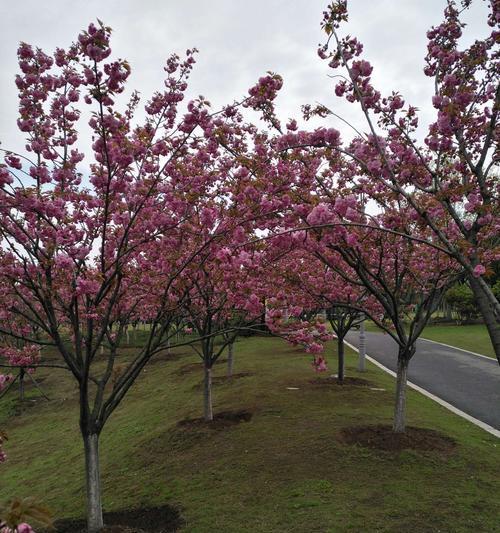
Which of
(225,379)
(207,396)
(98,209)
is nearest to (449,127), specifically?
(98,209)

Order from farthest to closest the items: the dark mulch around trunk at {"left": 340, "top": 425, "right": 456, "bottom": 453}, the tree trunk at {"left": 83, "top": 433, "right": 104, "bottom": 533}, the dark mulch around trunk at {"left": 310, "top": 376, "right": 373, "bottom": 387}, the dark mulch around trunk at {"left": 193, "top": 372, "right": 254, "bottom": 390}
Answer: the dark mulch around trunk at {"left": 193, "top": 372, "right": 254, "bottom": 390} < the dark mulch around trunk at {"left": 310, "top": 376, "right": 373, "bottom": 387} < the dark mulch around trunk at {"left": 340, "top": 425, "right": 456, "bottom": 453} < the tree trunk at {"left": 83, "top": 433, "right": 104, "bottom": 533}

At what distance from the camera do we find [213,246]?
22.8 feet

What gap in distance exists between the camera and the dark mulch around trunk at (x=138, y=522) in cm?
646

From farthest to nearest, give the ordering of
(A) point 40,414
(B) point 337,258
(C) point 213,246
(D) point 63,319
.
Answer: (A) point 40,414
(D) point 63,319
(B) point 337,258
(C) point 213,246

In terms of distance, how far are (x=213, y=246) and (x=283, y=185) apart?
149cm

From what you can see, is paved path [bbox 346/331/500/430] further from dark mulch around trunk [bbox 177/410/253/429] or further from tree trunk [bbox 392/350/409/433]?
dark mulch around trunk [bbox 177/410/253/429]

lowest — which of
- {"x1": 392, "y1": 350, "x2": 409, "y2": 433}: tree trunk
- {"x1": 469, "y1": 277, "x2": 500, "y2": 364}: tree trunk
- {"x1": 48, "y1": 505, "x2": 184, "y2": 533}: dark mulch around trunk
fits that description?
{"x1": 48, "y1": 505, "x2": 184, "y2": 533}: dark mulch around trunk

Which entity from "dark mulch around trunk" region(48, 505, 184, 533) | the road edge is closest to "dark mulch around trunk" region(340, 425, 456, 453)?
the road edge

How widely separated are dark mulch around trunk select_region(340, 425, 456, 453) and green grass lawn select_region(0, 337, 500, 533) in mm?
213

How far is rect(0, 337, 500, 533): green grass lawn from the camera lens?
6371mm

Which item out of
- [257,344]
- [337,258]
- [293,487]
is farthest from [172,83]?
[257,344]

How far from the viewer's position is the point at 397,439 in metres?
8.98

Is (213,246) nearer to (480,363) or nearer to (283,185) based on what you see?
(283,185)

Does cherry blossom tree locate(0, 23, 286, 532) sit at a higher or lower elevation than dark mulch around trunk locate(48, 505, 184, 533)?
higher
